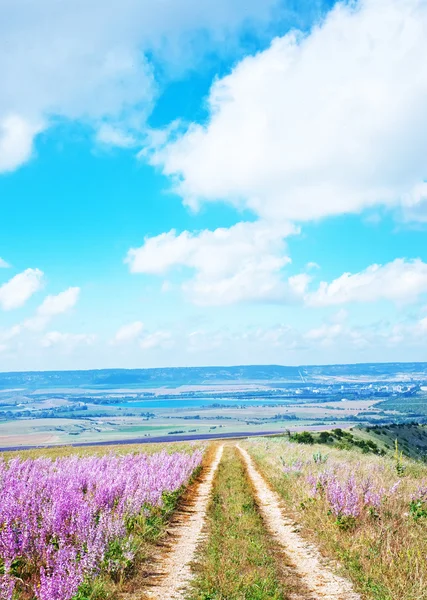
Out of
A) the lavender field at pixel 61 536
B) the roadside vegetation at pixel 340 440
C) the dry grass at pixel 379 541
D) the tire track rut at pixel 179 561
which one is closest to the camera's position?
the lavender field at pixel 61 536

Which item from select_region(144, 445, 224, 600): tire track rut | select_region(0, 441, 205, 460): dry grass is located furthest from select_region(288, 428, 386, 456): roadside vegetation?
select_region(144, 445, 224, 600): tire track rut

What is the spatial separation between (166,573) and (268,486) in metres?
13.2

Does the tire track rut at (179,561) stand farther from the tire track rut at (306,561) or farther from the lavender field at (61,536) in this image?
the tire track rut at (306,561)

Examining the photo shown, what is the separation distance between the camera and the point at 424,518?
12.1 meters

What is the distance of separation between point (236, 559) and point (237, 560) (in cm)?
7

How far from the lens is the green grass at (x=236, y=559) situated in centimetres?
861

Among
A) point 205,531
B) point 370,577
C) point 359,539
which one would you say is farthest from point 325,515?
point 370,577

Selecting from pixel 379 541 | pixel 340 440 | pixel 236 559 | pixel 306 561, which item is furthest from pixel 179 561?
pixel 340 440

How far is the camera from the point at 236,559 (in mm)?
10430

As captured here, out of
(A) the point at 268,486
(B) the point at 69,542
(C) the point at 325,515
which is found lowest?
(A) the point at 268,486

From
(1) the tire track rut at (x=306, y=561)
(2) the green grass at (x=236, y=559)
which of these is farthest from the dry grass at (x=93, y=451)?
(1) the tire track rut at (x=306, y=561)

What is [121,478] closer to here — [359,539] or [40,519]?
[40,519]

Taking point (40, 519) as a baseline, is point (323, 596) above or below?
below

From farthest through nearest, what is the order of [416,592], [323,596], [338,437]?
[338,437] → [323,596] → [416,592]
